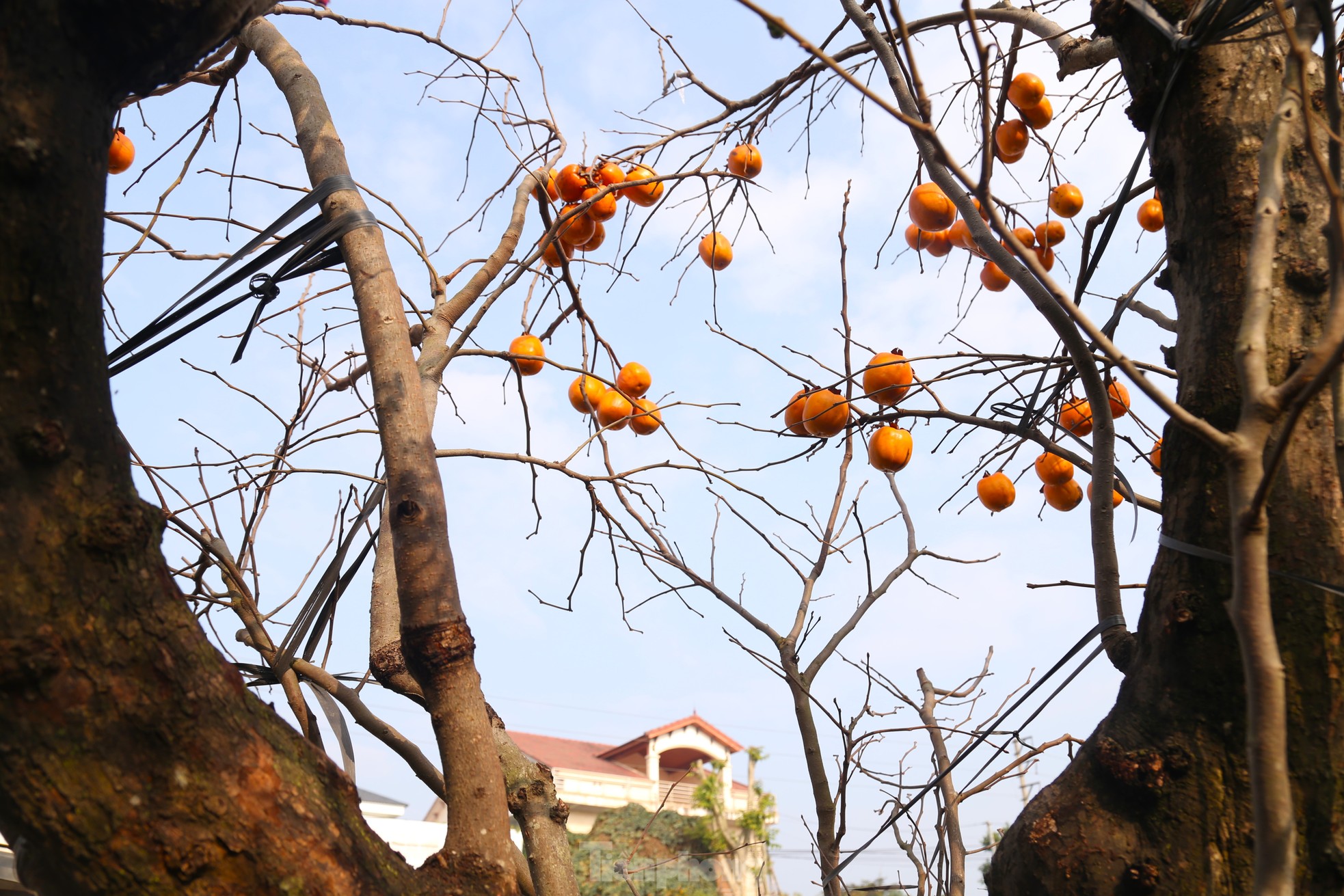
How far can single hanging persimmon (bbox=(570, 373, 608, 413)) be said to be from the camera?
229cm

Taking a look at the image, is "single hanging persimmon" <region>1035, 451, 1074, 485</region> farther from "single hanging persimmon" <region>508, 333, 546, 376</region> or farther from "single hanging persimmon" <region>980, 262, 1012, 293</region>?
"single hanging persimmon" <region>508, 333, 546, 376</region>

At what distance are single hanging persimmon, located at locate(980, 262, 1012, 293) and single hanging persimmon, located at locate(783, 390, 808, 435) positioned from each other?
0.76 m

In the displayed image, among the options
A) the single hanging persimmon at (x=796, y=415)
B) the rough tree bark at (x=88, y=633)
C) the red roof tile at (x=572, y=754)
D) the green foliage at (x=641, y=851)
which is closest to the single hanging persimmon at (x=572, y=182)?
the single hanging persimmon at (x=796, y=415)

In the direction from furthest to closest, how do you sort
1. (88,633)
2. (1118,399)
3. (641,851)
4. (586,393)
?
(641,851) < (586,393) < (1118,399) < (88,633)

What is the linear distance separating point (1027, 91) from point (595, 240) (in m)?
1.09

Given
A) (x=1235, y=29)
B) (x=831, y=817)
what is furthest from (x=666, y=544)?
(x=1235, y=29)

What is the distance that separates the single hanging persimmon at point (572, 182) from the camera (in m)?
2.31

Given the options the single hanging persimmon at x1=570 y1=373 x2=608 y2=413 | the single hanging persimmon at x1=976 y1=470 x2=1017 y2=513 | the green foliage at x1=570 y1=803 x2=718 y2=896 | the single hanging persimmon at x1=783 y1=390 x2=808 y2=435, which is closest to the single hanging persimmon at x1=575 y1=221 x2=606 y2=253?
the single hanging persimmon at x1=570 y1=373 x2=608 y2=413

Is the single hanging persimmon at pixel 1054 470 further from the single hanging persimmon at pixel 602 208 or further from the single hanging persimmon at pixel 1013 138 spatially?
the single hanging persimmon at pixel 602 208

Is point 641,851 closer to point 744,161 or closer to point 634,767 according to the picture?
point 634,767

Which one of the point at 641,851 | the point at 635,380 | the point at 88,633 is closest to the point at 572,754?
the point at 641,851

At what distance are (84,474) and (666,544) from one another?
1565mm

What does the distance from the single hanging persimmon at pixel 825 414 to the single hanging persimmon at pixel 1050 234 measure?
2.47 feet

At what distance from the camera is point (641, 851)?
12117 mm
